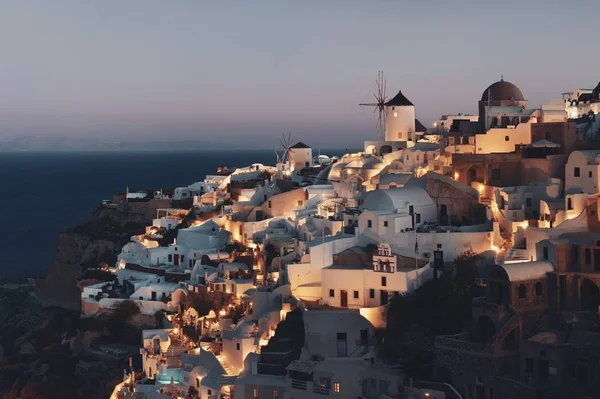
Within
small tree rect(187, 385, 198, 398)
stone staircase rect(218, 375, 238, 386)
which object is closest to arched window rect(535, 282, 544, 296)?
stone staircase rect(218, 375, 238, 386)

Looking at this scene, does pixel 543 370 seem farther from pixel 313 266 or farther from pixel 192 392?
pixel 192 392

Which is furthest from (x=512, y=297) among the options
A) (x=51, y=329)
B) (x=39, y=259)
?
(x=39, y=259)

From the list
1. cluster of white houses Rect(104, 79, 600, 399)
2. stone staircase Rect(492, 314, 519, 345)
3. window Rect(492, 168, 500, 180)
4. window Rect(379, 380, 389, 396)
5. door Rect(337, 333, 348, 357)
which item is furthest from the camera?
window Rect(492, 168, 500, 180)

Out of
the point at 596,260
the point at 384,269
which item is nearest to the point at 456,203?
the point at 384,269

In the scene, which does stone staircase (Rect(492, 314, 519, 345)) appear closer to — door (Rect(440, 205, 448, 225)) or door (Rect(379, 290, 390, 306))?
door (Rect(379, 290, 390, 306))

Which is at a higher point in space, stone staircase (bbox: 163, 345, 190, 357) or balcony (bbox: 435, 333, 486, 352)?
balcony (bbox: 435, 333, 486, 352)

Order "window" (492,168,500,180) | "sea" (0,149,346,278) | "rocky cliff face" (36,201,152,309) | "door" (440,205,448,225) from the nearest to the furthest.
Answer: "door" (440,205,448,225)
"window" (492,168,500,180)
"rocky cliff face" (36,201,152,309)
"sea" (0,149,346,278)

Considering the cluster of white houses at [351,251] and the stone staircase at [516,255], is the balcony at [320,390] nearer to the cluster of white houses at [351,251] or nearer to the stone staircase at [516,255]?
the cluster of white houses at [351,251]
